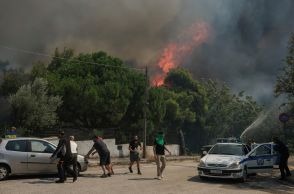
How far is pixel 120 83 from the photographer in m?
35.8

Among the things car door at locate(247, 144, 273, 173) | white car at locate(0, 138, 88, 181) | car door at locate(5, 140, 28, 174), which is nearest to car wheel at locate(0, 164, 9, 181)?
white car at locate(0, 138, 88, 181)

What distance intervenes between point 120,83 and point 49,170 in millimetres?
20778

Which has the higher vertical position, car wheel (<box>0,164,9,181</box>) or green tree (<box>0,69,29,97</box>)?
green tree (<box>0,69,29,97</box>)

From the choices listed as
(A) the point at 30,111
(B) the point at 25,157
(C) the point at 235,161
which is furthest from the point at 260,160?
(A) the point at 30,111

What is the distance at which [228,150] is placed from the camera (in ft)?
55.0

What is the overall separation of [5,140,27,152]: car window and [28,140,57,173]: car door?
8.6 inches

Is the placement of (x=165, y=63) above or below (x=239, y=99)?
above

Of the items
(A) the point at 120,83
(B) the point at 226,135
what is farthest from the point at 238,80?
(A) the point at 120,83

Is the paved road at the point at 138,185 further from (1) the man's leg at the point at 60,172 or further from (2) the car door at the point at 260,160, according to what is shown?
(2) the car door at the point at 260,160

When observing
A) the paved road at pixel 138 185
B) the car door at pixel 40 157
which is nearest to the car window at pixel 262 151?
the paved road at pixel 138 185

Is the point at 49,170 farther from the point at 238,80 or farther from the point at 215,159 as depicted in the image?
the point at 238,80

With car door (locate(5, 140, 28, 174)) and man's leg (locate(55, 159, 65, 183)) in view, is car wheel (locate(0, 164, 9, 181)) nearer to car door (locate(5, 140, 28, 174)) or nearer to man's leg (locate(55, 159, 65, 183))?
car door (locate(5, 140, 28, 174))

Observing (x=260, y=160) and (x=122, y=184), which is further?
(x=260, y=160)

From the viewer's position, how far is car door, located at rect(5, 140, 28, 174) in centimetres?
1471
